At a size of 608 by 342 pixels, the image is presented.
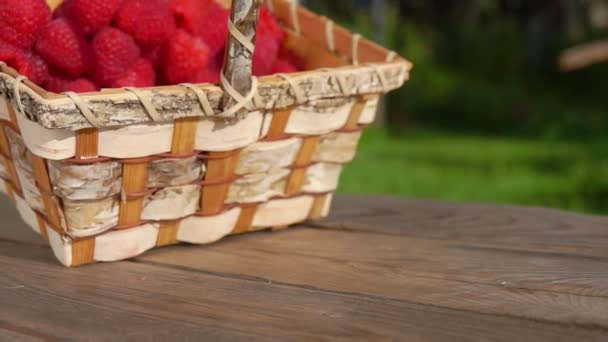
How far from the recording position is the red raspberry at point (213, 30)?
88 centimetres

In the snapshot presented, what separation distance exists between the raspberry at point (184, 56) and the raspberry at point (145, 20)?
2 cm

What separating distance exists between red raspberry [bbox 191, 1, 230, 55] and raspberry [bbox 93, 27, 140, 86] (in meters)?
0.08

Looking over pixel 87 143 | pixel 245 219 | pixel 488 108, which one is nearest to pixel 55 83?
pixel 87 143

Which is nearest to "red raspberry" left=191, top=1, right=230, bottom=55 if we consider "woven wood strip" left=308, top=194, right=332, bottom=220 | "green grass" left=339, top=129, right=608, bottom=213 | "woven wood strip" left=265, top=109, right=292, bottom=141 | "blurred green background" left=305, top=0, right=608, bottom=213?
"woven wood strip" left=265, top=109, right=292, bottom=141

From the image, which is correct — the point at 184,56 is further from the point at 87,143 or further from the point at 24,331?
the point at 24,331

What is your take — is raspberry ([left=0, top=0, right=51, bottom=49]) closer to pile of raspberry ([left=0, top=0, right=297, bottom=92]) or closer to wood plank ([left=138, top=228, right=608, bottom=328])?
pile of raspberry ([left=0, top=0, right=297, bottom=92])

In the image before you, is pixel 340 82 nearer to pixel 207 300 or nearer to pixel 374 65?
pixel 374 65

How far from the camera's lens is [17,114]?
28.8 inches

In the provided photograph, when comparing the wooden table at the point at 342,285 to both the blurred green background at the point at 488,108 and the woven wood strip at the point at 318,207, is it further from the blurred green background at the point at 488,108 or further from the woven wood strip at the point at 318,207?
the blurred green background at the point at 488,108

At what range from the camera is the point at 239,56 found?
0.75 meters

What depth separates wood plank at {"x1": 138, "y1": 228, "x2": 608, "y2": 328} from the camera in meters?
0.70

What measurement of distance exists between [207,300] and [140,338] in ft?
0.31

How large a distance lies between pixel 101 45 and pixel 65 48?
1.3 inches

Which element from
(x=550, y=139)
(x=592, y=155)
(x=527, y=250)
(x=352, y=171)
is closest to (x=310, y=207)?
(x=527, y=250)
